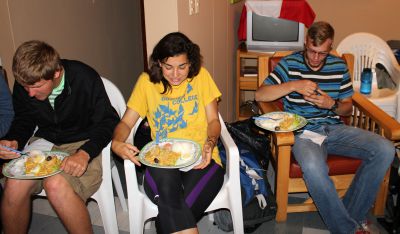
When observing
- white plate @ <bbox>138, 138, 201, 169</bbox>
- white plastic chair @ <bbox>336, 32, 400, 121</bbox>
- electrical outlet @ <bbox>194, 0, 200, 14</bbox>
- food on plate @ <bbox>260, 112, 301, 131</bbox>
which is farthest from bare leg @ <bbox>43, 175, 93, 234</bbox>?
white plastic chair @ <bbox>336, 32, 400, 121</bbox>

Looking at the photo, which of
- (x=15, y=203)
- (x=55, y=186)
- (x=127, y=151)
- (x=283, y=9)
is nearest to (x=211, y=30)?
(x=283, y=9)

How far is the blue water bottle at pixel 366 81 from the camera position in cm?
291

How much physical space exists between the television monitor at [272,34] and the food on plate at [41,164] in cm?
219

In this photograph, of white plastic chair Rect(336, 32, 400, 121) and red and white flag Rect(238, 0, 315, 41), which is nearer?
white plastic chair Rect(336, 32, 400, 121)

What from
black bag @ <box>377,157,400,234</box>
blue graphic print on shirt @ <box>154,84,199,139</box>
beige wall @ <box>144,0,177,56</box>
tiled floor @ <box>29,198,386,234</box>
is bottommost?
tiled floor @ <box>29,198,386,234</box>

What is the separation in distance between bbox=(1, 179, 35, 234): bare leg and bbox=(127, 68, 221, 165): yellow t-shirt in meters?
0.60

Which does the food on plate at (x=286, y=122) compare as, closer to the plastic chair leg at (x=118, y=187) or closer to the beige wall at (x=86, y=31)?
the plastic chair leg at (x=118, y=187)

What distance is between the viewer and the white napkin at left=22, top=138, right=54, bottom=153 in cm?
193

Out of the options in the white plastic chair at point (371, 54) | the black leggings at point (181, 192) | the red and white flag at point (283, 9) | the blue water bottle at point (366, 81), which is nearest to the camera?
the black leggings at point (181, 192)

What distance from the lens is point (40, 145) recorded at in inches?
77.1

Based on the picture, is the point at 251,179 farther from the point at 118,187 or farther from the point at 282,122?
the point at 118,187

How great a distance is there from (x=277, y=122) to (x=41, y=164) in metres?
1.17

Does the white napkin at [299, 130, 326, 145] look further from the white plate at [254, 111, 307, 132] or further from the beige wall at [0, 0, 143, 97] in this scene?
the beige wall at [0, 0, 143, 97]

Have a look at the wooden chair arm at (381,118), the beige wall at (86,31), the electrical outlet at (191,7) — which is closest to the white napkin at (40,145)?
the beige wall at (86,31)
